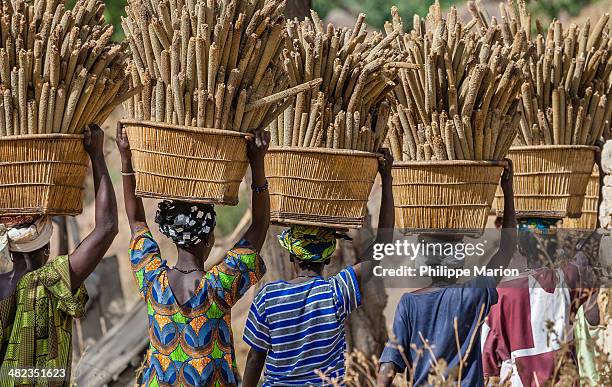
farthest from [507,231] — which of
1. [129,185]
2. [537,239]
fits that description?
[129,185]

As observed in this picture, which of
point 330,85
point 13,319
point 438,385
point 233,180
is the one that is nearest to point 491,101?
point 330,85

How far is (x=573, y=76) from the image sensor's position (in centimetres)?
566

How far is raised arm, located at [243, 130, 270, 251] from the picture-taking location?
414 cm

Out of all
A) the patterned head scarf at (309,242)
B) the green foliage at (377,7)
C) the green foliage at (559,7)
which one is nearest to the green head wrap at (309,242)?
the patterned head scarf at (309,242)

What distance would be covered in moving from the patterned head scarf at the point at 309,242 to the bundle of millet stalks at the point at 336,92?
350 mm

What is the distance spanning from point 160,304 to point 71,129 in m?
0.75

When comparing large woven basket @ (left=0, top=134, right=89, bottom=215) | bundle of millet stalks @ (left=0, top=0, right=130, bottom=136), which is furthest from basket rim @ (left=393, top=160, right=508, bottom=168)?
large woven basket @ (left=0, top=134, right=89, bottom=215)

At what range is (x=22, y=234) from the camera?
414cm

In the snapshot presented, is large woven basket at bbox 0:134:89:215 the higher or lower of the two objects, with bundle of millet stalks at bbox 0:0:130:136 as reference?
lower

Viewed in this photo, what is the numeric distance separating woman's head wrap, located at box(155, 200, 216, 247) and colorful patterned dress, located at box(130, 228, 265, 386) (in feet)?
0.41

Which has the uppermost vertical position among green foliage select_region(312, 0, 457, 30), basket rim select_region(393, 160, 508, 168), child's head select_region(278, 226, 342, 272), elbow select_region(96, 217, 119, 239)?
green foliage select_region(312, 0, 457, 30)

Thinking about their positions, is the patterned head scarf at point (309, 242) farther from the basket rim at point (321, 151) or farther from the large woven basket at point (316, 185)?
the basket rim at point (321, 151)

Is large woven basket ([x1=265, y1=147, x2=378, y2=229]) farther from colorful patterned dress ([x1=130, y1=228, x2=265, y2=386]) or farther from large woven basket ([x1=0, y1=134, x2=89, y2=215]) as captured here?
large woven basket ([x1=0, y1=134, x2=89, y2=215])

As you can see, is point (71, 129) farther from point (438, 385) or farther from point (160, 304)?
point (438, 385)
